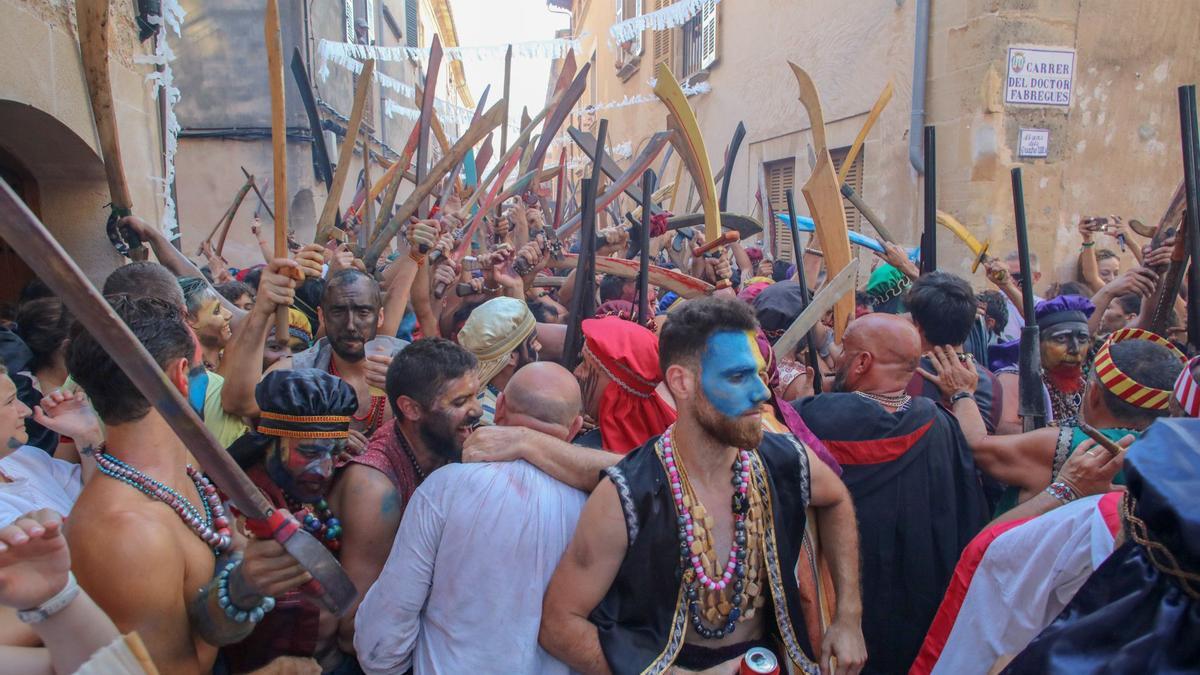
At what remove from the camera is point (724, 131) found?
47.4 feet

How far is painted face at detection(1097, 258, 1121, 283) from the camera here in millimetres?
6806

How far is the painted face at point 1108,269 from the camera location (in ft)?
22.3

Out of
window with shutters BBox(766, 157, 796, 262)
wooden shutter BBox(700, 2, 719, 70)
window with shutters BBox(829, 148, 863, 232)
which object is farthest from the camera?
wooden shutter BBox(700, 2, 719, 70)

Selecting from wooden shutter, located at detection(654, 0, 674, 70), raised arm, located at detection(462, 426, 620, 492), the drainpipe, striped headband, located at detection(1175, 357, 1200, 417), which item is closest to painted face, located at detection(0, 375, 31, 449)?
raised arm, located at detection(462, 426, 620, 492)

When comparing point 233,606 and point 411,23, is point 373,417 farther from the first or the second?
point 411,23

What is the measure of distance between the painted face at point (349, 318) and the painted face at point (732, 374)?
6.14 ft

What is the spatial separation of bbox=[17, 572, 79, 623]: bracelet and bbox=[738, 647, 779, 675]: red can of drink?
55.1 inches

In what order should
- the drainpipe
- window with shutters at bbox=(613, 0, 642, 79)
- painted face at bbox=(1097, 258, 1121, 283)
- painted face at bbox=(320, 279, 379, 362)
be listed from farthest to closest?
window with shutters at bbox=(613, 0, 642, 79), the drainpipe, painted face at bbox=(1097, 258, 1121, 283), painted face at bbox=(320, 279, 379, 362)

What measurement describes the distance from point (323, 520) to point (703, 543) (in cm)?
114

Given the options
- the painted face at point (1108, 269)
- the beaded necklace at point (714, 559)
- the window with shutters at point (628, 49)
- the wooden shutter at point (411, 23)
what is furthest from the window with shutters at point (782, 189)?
the wooden shutter at point (411, 23)

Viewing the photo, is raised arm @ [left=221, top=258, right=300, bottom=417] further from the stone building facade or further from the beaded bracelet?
the stone building facade

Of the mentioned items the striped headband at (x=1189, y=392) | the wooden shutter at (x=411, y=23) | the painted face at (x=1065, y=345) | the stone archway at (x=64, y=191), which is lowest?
the painted face at (x=1065, y=345)

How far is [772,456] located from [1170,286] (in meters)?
2.54

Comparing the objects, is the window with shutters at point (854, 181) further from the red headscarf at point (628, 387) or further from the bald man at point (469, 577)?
the bald man at point (469, 577)
